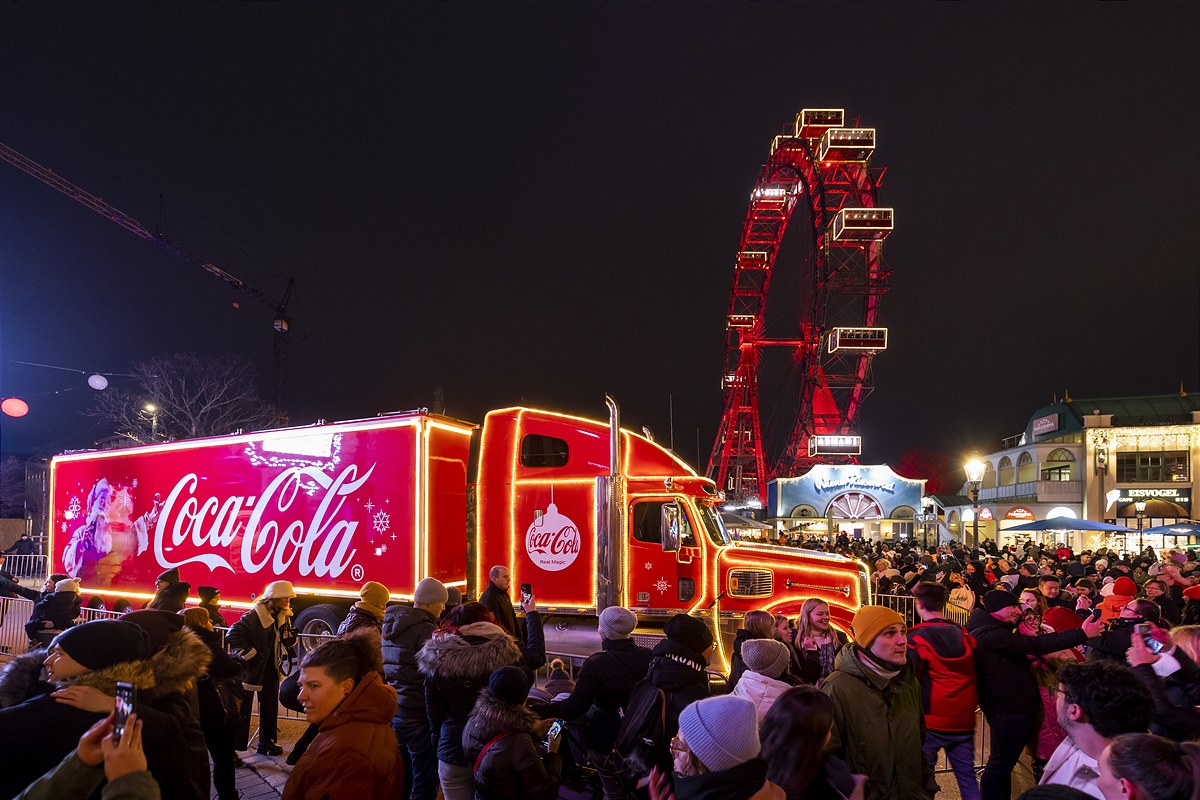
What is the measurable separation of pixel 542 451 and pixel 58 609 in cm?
537

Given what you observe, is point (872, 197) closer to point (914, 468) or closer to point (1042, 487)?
point (1042, 487)

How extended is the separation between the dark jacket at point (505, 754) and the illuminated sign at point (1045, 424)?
2155 inches

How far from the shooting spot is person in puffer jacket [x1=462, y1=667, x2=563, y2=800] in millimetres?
3285

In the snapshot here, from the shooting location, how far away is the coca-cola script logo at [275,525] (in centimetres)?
985

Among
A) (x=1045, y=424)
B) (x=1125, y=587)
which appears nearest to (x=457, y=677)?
(x=1125, y=587)

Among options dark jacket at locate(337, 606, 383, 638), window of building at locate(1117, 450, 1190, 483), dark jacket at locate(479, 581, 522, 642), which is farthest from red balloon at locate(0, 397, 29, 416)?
window of building at locate(1117, 450, 1190, 483)

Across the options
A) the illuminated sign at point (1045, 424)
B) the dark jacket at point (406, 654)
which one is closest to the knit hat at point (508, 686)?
the dark jacket at point (406, 654)

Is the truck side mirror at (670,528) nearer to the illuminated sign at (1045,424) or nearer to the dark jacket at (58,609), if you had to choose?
the dark jacket at (58,609)

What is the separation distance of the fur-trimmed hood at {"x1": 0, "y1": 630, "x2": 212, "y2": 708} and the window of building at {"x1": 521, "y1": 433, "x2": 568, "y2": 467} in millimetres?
6232

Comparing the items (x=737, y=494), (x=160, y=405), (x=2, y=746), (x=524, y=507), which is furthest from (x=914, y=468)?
(x=2, y=746)

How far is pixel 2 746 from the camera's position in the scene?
7.86 feet

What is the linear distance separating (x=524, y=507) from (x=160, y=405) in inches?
1292

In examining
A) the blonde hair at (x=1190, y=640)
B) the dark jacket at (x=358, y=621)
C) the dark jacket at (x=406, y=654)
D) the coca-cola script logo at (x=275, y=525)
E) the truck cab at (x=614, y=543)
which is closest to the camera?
the blonde hair at (x=1190, y=640)

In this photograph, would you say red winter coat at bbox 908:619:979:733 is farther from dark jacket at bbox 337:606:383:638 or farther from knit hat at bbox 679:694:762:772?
dark jacket at bbox 337:606:383:638
